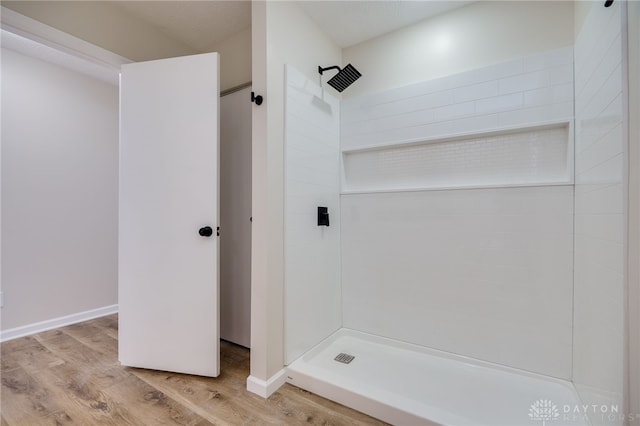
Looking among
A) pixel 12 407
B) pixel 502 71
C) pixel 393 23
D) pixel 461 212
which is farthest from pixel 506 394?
pixel 12 407

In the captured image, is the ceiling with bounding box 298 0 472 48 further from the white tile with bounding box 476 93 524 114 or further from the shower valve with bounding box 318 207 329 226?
the shower valve with bounding box 318 207 329 226

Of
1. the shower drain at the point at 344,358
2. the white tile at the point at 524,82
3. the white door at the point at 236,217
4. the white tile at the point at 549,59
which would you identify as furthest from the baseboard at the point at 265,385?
the white tile at the point at 549,59

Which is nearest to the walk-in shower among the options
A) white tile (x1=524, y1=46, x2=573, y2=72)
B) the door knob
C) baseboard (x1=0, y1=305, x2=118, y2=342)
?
white tile (x1=524, y1=46, x2=573, y2=72)

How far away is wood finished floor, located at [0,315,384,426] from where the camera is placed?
1444 mm

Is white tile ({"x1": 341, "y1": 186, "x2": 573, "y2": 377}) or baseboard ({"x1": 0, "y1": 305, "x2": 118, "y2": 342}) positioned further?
baseboard ({"x1": 0, "y1": 305, "x2": 118, "y2": 342})

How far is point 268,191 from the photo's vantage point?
5.57 ft

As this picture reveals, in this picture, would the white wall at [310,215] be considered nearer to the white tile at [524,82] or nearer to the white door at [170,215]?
the white door at [170,215]

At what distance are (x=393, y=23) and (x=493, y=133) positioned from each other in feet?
3.59

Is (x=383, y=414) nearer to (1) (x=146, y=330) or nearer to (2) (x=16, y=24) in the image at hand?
(1) (x=146, y=330)

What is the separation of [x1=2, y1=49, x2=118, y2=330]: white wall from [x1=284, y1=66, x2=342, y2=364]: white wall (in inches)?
92.4

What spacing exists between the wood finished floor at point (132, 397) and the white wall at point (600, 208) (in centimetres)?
105

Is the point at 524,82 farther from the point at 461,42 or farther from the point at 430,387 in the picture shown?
the point at 430,387

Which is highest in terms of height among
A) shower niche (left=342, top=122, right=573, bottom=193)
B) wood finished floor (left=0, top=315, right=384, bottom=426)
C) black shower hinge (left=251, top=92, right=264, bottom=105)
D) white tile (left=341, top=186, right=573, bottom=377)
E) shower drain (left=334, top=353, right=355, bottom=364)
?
black shower hinge (left=251, top=92, right=264, bottom=105)

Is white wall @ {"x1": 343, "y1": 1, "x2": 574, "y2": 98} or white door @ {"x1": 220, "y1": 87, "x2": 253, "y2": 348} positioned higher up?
white wall @ {"x1": 343, "y1": 1, "x2": 574, "y2": 98}
